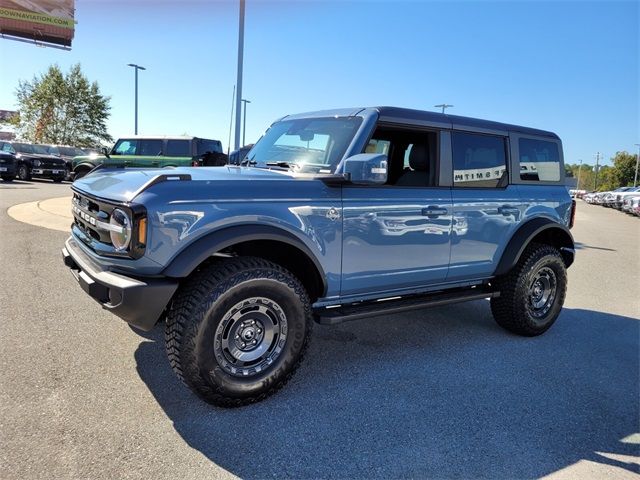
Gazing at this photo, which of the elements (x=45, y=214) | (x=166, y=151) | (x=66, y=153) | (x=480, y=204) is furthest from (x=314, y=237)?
(x=66, y=153)

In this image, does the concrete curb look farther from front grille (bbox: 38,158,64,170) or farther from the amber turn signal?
front grille (bbox: 38,158,64,170)

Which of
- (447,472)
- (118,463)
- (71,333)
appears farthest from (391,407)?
(71,333)

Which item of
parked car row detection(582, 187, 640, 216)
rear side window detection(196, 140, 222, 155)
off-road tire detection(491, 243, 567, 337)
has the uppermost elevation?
rear side window detection(196, 140, 222, 155)

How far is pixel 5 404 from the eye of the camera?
2791mm

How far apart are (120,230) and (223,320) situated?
0.81 meters

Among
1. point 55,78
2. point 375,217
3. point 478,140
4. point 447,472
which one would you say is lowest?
point 447,472

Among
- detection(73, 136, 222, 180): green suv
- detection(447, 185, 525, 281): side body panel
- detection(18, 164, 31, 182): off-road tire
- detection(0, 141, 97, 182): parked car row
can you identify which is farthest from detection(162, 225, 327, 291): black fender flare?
detection(18, 164, 31, 182): off-road tire

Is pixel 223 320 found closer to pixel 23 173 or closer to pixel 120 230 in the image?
pixel 120 230

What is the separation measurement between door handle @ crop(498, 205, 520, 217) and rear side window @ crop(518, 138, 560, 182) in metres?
0.40

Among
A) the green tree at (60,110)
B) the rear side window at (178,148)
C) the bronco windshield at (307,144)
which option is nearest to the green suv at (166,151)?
the rear side window at (178,148)

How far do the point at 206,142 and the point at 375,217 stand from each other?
1332 centimetres

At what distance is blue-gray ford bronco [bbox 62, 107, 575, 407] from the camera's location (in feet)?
9.04

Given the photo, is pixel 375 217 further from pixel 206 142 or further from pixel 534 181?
pixel 206 142

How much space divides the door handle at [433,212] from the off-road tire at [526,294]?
1177mm
